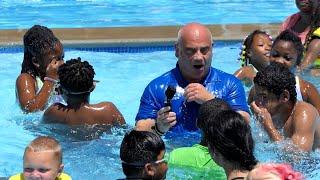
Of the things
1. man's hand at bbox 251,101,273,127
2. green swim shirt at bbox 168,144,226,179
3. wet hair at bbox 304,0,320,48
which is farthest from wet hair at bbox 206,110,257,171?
wet hair at bbox 304,0,320,48

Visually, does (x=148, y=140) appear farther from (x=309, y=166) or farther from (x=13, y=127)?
(x=13, y=127)

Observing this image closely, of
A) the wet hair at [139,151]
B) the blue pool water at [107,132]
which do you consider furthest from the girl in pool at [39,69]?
the wet hair at [139,151]

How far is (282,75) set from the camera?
18.2 ft

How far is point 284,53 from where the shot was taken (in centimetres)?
686

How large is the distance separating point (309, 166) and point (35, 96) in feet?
8.91

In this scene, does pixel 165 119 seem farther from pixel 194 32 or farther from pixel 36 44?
pixel 36 44

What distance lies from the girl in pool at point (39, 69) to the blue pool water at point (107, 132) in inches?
7.0

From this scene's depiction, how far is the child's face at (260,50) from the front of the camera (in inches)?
302

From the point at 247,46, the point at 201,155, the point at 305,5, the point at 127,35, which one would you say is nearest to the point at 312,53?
the point at 305,5

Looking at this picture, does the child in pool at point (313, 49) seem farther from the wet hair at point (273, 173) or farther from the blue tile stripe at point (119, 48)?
the wet hair at point (273, 173)

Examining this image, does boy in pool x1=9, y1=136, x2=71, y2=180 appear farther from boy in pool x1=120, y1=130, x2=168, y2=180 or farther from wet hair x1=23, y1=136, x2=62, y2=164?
boy in pool x1=120, y1=130, x2=168, y2=180

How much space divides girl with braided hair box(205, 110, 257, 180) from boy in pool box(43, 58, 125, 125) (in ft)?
7.72

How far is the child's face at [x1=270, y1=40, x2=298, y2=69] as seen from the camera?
269 inches

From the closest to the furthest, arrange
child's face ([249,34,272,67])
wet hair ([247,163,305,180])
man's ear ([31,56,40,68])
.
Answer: wet hair ([247,163,305,180])
man's ear ([31,56,40,68])
child's face ([249,34,272,67])
